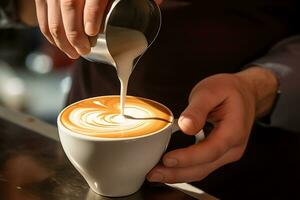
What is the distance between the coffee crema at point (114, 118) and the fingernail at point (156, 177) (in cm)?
6

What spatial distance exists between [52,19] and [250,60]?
44 centimetres

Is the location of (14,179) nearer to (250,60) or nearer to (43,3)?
(43,3)

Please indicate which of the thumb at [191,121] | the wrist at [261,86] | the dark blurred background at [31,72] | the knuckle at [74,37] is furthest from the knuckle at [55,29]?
the dark blurred background at [31,72]

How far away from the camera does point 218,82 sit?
2.42 feet


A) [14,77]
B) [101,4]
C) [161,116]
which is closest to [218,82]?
[161,116]

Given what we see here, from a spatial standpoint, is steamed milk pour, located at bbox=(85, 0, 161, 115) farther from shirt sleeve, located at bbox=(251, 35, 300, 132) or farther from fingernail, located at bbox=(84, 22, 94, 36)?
shirt sleeve, located at bbox=(251, 35, 300, 132)

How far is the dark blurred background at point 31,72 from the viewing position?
1882 mm

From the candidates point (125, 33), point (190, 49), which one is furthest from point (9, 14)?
point (125, 33)

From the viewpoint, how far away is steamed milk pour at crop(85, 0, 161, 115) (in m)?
0.61

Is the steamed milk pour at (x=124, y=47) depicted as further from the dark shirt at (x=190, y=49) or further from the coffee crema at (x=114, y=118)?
the dark shirt at (x=190, y=49)

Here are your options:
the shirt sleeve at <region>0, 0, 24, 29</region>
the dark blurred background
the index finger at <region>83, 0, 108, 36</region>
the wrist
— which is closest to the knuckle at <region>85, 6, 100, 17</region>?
the index finger at <region>83, 0, 108, 36</region>

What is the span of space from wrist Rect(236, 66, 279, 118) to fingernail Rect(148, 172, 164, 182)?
243 mm

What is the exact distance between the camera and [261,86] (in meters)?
0.87

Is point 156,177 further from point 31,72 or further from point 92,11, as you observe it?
point 31,72
